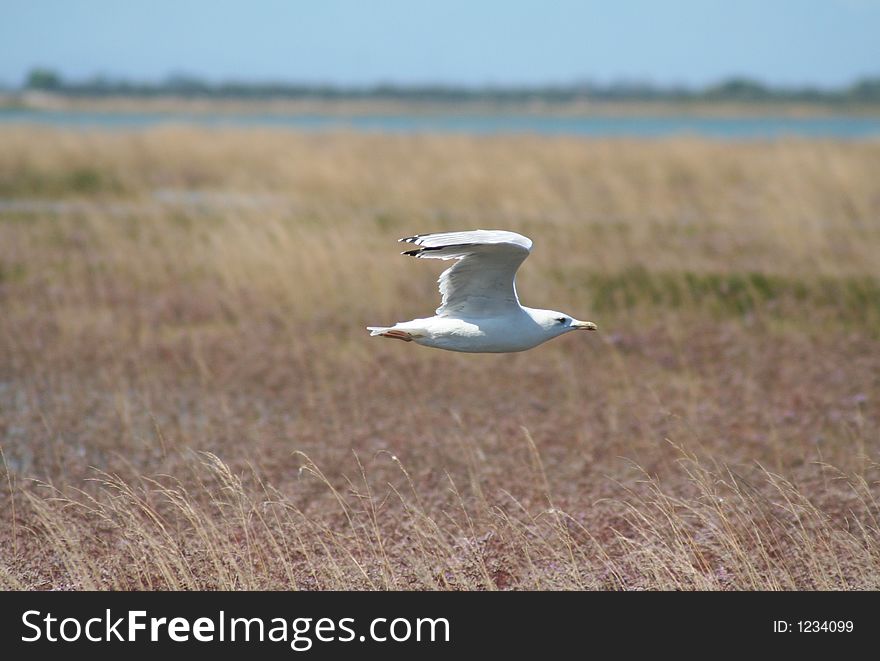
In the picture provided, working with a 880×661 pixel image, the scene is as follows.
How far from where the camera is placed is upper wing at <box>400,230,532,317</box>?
5059 mm

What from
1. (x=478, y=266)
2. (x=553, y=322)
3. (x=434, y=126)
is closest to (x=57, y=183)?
(x=478, y=266)

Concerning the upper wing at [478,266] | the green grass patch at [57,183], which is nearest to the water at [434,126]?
the green grass patch at [57,183]

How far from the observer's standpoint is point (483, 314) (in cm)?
565

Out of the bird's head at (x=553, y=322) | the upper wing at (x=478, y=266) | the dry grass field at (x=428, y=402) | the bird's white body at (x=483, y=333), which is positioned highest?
the upper wing at (x=478, y=266)

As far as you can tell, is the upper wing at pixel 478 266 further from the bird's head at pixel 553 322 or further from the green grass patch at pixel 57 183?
the green grass patch at pixel 57 183

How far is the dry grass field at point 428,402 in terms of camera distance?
5512mm

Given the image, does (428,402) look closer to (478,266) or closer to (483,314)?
(483,314)

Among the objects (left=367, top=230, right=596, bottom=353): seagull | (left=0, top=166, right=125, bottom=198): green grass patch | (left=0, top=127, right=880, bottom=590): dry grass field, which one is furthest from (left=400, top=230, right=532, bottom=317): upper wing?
(left=0, top=166, right=125, bottom=198): green grass patch

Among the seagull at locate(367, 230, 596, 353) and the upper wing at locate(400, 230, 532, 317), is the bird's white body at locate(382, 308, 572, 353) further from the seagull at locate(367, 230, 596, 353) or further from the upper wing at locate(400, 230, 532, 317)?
the upper wing at locate(400, 230, 532, 317)

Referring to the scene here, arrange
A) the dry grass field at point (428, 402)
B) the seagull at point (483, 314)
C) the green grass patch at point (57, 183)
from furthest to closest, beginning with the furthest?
the green grass patch at point (57, 183) < the dry grass field at point (428, 402) < the seagull at point (483, 314)

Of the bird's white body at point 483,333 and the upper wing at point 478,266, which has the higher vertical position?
the upper wing at point 478,266

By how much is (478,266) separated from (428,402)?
3.43 meters

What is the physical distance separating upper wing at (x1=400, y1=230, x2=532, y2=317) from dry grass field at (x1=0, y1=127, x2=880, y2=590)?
95cm
